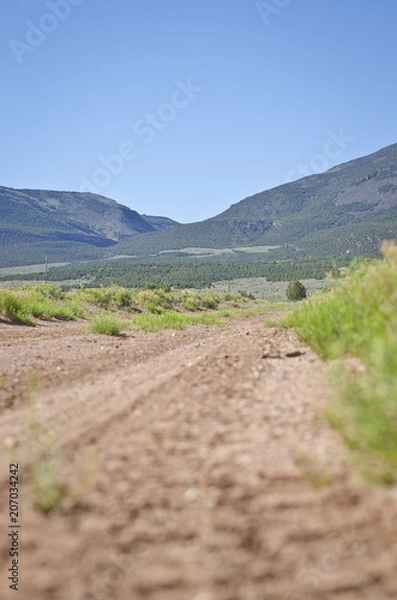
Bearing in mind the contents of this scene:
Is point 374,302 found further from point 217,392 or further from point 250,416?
point 250,416

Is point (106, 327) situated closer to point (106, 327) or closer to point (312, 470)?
point (106, 327)

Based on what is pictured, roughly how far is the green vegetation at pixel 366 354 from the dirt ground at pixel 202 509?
119mm

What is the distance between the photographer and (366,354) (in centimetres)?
377

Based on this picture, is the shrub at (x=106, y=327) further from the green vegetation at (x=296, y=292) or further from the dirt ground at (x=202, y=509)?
the green vegetation at (x=296, y=292)

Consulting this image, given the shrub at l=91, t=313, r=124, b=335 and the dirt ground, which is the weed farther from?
the shrub at l=91, t=313, r=124, b=335

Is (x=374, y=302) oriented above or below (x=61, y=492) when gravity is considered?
above

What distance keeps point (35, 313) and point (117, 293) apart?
709 centimetres

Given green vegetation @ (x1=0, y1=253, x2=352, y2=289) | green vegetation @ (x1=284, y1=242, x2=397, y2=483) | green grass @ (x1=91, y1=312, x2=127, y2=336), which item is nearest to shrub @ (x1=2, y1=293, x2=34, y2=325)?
green grass @ (x1=91, y1=312, x2=127, y2=336)

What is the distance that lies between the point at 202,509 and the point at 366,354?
1998 millimetres

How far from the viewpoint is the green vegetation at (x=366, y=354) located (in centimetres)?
232

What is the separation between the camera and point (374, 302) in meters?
4.67

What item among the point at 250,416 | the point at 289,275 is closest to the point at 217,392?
the point at 250,416

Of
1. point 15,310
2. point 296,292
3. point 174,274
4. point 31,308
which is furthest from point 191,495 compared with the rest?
point 174,274

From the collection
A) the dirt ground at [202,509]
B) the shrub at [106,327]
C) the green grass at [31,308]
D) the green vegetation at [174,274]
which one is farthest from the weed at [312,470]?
the green vegetation at [174,274]
